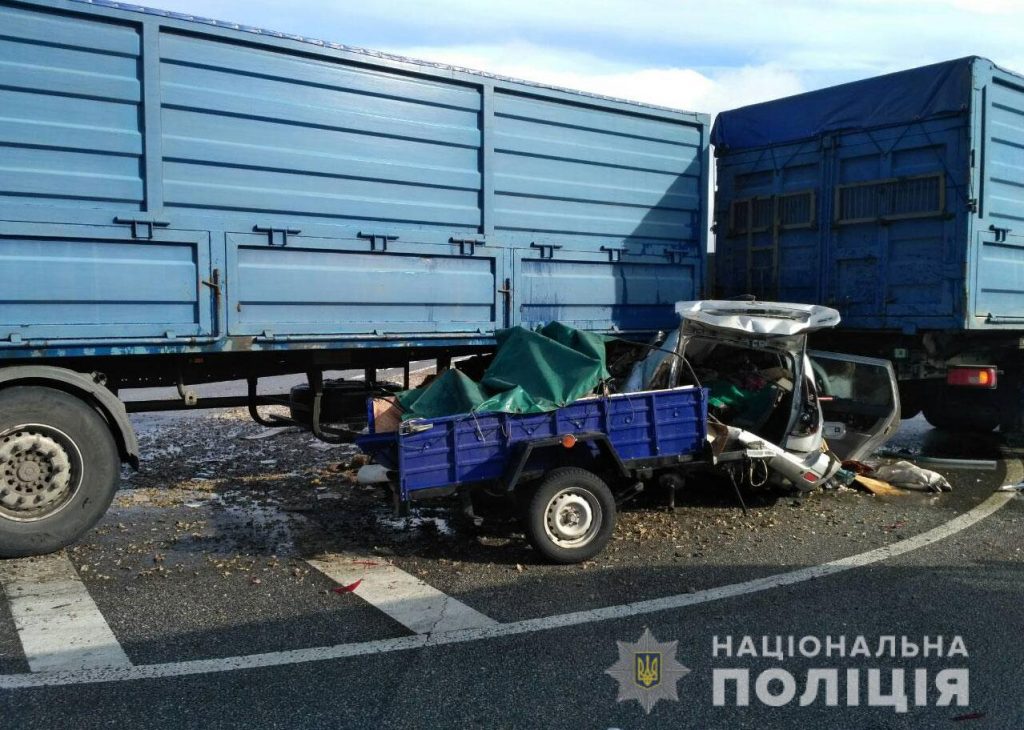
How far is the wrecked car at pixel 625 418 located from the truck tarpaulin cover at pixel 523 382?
0.01m

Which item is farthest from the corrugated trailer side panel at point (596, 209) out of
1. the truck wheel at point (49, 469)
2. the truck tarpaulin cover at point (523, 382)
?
Answer: the truck wheel at point (49, 469)

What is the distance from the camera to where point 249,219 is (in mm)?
Answer: 6020

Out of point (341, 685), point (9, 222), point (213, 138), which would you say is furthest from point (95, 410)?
point (341, 685)

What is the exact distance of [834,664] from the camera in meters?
3.98

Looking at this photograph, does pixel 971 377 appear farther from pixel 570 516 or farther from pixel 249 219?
pixel 249 219

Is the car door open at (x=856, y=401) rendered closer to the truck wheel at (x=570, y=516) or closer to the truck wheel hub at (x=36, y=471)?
the truck wheel at (x=570, y=516)

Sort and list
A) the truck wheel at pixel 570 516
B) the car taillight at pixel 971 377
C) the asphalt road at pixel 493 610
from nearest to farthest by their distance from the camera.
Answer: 1. the asphalt road at pixel 493 610
2. the truck wheel at pixel 570 516
3. the car taillight at pixel 971 377

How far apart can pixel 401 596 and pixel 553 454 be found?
→ 1.34 metres

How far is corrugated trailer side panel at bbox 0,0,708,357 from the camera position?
5.36m

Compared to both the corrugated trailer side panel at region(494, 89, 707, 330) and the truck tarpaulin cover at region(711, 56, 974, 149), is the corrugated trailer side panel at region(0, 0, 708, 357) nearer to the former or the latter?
the corrugated trailer side panel at region(494, 89, 707, 330)

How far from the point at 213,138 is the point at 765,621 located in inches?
181

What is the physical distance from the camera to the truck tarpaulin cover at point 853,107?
24.9 ft

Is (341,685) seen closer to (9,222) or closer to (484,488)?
(484,488)

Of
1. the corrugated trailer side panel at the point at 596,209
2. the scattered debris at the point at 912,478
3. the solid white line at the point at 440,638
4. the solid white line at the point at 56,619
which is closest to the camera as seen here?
the solid white line at the point at 440,638
